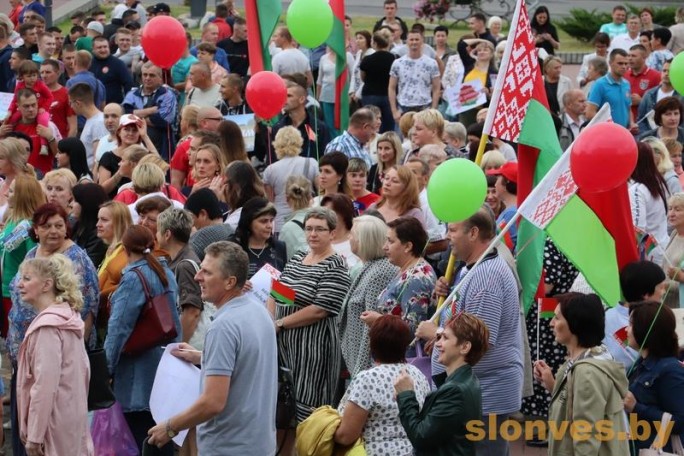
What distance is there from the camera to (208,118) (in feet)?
38.5

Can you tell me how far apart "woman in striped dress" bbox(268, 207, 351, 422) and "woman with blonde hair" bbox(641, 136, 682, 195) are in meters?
3.24

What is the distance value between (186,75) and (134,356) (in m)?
8.06

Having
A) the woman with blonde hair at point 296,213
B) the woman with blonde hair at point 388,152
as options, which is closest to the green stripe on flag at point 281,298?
the woman with blonde hair at point 296,213

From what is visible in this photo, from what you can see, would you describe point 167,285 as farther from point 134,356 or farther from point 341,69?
point 341,69

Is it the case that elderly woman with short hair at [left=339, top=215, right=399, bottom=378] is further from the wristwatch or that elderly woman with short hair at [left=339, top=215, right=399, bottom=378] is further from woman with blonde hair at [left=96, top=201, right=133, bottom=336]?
the wristwatch

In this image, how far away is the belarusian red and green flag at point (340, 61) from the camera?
12680 mm

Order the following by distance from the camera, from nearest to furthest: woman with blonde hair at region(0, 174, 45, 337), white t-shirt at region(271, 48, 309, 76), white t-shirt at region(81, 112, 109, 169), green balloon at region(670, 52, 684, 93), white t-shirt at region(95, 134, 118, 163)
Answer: woman with blonde hair at region(0, 174, 45, 337), green balloon at region(670, 52, 684, 93), white t-shirt at region(95, 134, 118, 163), white t-shirt at region(81, 112, 109, 169), white t-shirt at region(271, 48, 309, 76)

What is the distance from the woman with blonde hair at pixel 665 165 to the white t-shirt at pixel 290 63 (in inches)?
229

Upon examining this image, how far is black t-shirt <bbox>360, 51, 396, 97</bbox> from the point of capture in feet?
53.1

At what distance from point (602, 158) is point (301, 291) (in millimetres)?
2086

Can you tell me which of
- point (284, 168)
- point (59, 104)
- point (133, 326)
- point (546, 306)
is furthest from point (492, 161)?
point (59, 104)

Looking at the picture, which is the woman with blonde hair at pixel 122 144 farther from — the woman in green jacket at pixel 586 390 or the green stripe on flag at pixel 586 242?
the woman in green jacket at pixel 586 390

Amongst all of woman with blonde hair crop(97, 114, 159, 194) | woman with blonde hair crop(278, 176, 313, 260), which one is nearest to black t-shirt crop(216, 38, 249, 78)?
woman with blonde hair crop(97, 114, 159, 194)

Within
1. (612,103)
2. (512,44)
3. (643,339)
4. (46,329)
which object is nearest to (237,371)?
(46,329)
